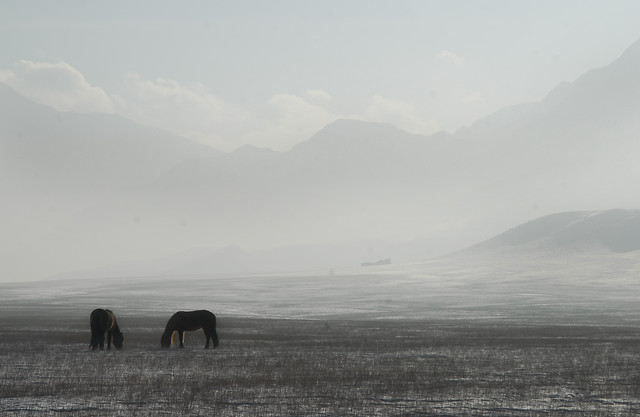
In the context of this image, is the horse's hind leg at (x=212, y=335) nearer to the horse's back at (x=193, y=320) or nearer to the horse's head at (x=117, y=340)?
the horse's back at (x=193, y=320)

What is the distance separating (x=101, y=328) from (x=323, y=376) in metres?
11.7

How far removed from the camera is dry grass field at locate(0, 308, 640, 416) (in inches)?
785

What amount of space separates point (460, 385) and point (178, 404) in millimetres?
8634

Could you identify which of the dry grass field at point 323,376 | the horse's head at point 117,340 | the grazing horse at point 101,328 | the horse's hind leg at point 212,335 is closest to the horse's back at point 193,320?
the horse's hind leg at point 212,335

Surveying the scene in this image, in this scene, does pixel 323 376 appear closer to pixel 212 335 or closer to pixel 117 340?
pixel 212 335

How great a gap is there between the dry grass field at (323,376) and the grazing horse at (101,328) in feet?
1.77

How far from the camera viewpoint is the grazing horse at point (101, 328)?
108ft

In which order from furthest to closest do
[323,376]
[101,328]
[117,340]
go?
[117,340] < [101,328] < [323,376]

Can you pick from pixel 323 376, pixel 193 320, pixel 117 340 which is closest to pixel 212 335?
pixel 193 320

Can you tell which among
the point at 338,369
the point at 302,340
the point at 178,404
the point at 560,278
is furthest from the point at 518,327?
the point at 560,278

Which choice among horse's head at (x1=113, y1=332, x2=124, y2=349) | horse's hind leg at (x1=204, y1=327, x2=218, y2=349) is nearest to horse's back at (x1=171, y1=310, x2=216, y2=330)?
horse's hind leg at (x1=204, y1=327, x2=218, y2=349)

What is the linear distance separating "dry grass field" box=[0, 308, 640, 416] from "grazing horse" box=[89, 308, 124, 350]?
539 mm

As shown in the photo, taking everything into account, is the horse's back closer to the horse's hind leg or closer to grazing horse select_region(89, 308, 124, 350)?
the horse's hind leg

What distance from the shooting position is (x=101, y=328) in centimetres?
3303
